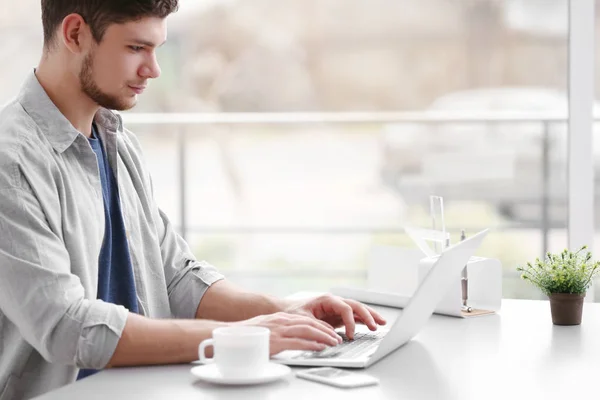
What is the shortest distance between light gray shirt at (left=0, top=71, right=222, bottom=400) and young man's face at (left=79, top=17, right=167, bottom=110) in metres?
0.08

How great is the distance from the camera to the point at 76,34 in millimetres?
1638

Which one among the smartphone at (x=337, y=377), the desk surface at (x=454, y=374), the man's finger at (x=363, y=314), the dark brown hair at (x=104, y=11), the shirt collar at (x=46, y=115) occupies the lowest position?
the desk surface at (x=454, y=374)

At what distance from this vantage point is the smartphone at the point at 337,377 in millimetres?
1253

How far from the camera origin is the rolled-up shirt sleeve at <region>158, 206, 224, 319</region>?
1.82 m

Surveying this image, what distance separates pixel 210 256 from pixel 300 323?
2829 mm

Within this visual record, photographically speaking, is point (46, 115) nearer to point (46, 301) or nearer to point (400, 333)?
point (46, 301)

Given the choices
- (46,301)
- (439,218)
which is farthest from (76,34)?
(439,218)

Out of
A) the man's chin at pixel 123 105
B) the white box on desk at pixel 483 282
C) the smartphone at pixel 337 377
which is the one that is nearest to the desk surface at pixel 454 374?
the smartphone at pixel 337 377

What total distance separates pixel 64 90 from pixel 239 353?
654mm

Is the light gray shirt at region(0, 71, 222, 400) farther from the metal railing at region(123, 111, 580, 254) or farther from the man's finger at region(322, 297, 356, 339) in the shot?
the metal railing at region(123, 111, 580, 254)

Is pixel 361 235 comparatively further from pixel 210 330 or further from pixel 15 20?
pixel 210 330

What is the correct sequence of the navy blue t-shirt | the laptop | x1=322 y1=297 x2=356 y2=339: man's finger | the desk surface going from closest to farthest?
1. the desk surface
2. the laptop
3. x1=322 y1=297 x2=356 y2=339: man's finger
4. the navy blue t-shirt

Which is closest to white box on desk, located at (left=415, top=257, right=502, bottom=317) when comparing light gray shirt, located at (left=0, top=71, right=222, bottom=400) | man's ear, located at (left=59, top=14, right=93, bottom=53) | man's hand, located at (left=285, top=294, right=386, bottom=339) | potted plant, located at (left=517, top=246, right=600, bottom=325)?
potted plant, located at (left=517, top=246, right=600, bottom=325)

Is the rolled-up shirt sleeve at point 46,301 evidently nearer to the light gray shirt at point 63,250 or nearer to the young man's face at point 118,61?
the light gray shirt at point 63,250
